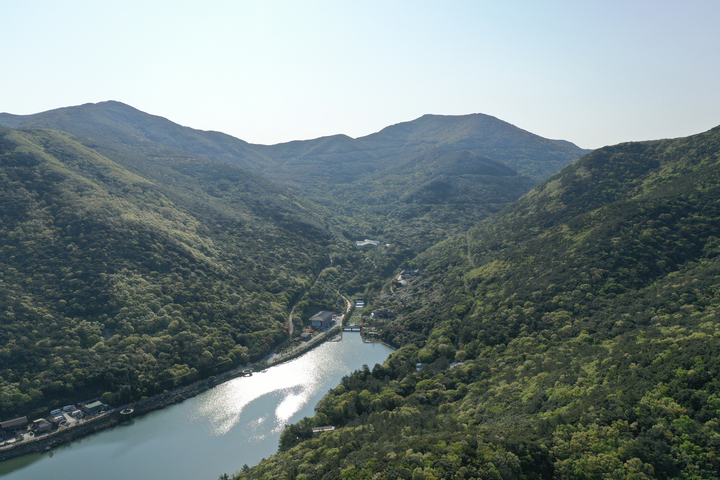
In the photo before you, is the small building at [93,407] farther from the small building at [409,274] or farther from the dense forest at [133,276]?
the small building at [409,274]

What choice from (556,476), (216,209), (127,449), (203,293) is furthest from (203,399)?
(216,209)

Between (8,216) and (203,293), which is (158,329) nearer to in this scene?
(203,293)

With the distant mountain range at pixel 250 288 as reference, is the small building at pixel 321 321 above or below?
below

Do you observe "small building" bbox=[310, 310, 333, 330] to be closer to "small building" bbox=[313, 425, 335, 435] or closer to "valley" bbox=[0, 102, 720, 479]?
"valley" bbox=[0, 102, 720, 479]

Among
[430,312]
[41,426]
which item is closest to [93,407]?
[41,426]

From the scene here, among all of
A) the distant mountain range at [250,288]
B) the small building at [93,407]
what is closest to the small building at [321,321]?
the distant mountain range at [250,288]
